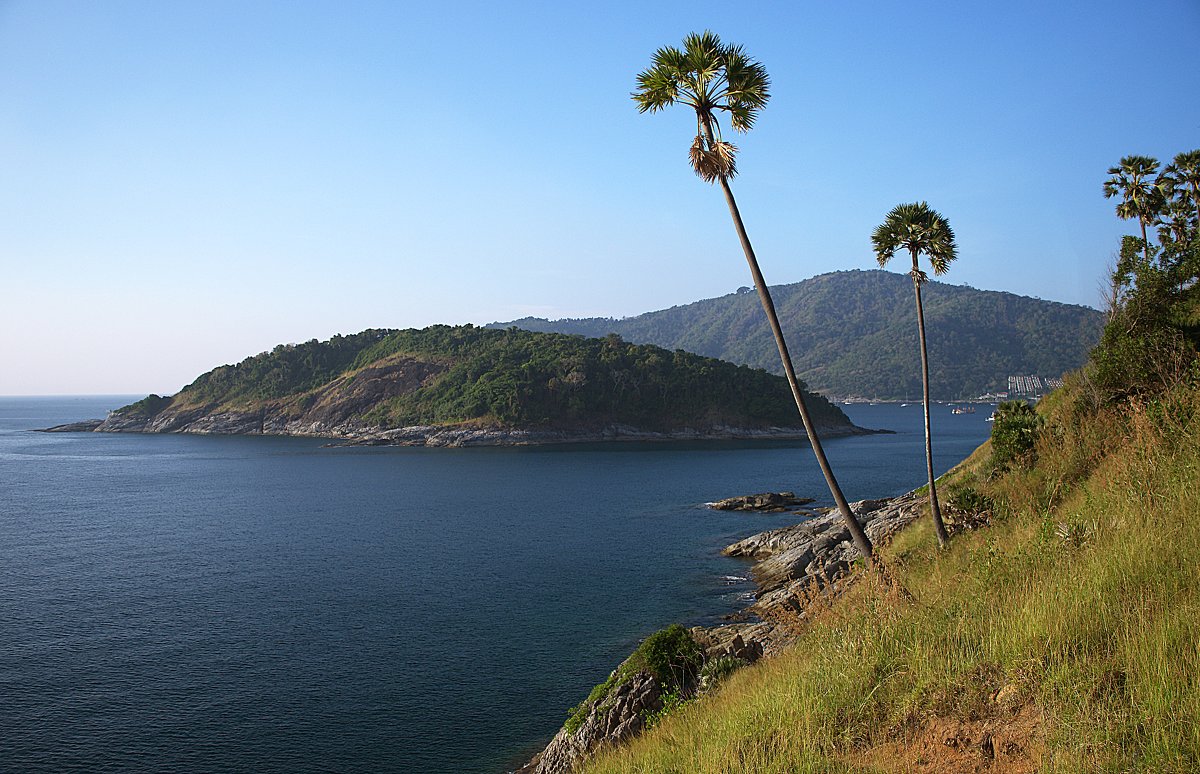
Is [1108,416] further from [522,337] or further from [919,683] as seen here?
[522,337]

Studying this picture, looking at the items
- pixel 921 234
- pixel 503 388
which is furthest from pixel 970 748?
pixel 503 388

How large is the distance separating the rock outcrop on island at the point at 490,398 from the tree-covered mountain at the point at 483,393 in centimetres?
28

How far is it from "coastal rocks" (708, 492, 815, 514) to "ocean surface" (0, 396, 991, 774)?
3.20m

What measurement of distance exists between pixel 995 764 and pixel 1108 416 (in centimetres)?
1560

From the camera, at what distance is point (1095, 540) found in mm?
7773

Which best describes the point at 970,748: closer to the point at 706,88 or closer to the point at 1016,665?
the point at 1016,665

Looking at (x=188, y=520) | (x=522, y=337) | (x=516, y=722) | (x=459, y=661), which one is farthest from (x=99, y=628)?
(x=522, y=337)

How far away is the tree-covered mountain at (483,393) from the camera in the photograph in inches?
5468

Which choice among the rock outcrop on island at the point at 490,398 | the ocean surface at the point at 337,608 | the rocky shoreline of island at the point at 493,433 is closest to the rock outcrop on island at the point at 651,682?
the ocean surface at the point at 337,608

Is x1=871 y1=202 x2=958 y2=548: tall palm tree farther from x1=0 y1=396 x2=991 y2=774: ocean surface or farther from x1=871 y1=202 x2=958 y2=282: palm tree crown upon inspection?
x1=0 y1=396 x2=991 y2=774: ocean surface

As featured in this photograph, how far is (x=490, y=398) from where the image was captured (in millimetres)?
139750

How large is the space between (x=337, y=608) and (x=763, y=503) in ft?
126

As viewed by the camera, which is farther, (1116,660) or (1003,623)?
(1003,623)

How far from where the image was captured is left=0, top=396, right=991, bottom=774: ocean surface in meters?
21.7
